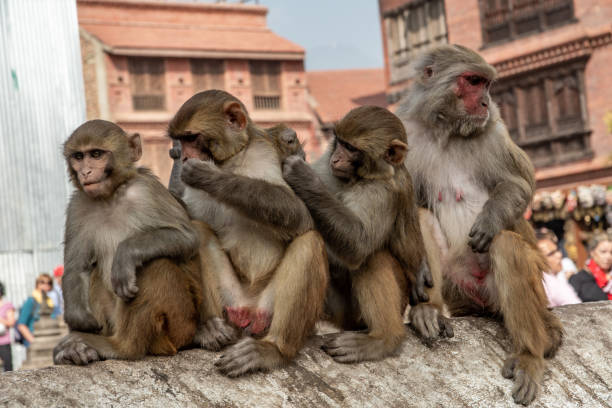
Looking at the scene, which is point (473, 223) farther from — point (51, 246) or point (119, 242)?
point (51, 246)

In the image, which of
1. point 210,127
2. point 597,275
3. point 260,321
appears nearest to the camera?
point 210,127

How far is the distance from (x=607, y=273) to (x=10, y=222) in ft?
36.5

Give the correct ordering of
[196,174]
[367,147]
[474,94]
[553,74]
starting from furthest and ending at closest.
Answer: [553,74]
[474,94]
[367,147]
[196,174]

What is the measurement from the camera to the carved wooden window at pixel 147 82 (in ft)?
85.7

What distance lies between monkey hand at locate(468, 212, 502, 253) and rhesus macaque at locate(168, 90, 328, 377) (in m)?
0.89

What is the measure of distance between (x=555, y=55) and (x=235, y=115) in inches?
649

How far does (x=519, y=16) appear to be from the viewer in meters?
19.6

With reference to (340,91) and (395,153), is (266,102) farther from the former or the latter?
(395,153)

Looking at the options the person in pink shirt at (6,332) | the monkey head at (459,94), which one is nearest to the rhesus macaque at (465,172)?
the monkey head at (459,94)

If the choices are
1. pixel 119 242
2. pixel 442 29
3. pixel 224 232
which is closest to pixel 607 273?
pixel 224 232

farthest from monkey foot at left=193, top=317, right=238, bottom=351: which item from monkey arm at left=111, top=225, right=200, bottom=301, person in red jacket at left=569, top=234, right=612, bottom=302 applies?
person in red jacket at left=569, top=234, right=612, bottom=302

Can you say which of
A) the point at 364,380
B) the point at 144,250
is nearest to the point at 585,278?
the point at 364,380

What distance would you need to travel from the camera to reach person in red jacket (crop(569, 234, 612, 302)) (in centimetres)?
676

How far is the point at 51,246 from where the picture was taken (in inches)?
631
